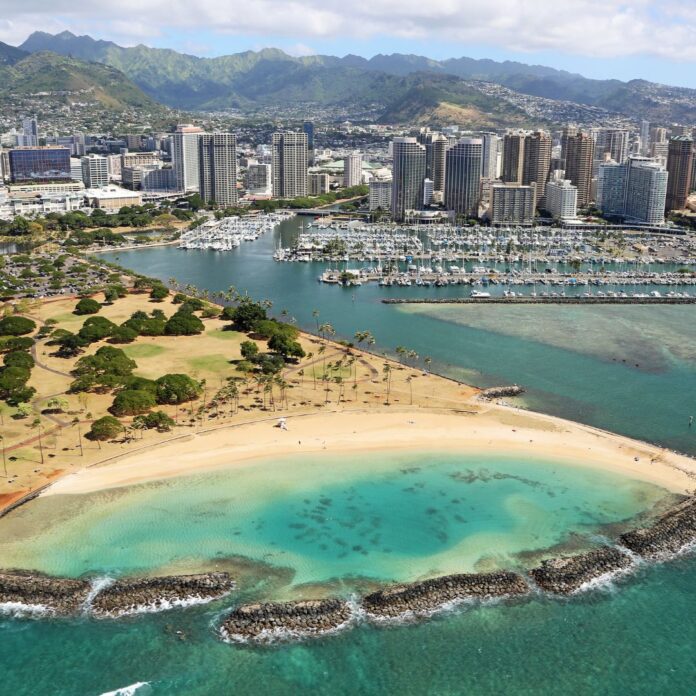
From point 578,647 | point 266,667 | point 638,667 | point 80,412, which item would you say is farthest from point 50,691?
point 80,412

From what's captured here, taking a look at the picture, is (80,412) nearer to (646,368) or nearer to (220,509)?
(220,509)

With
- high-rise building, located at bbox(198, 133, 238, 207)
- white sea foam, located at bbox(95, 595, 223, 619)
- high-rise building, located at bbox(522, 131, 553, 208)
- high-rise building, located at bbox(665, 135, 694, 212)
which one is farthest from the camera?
high-rise building, located at bbox(198, 133, 238, 207)

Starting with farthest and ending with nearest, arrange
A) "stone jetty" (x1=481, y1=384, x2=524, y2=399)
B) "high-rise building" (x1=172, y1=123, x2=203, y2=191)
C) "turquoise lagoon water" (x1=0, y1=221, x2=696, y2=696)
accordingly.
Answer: "high-rise building" (x1=172, y1=123, x2=203, y2=191), "stone jetty" (x1=481, y1=384, x2=524, y2=399), "turquoise lagoon water" (x1=0, y1=221, x2=696, y2=696)

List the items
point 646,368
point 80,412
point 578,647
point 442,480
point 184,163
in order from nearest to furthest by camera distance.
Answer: point 578,647
point 442,480
point 80,412
point 646,368
point 184,163

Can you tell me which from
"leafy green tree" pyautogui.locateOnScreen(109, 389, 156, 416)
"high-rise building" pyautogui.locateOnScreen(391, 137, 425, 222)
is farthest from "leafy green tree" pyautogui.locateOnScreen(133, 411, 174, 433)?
"high-rise building" pyautogui.locateOnScreen(391, 137, 425, 222)

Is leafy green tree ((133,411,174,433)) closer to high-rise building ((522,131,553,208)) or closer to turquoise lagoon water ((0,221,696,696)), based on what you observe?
turquoise lagoon water ((0,221,696,696))

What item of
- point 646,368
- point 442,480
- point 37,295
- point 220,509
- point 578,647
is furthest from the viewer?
point 37,295

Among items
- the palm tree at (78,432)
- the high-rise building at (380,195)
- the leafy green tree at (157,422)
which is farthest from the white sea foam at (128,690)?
the high-rise building at (380,195)
